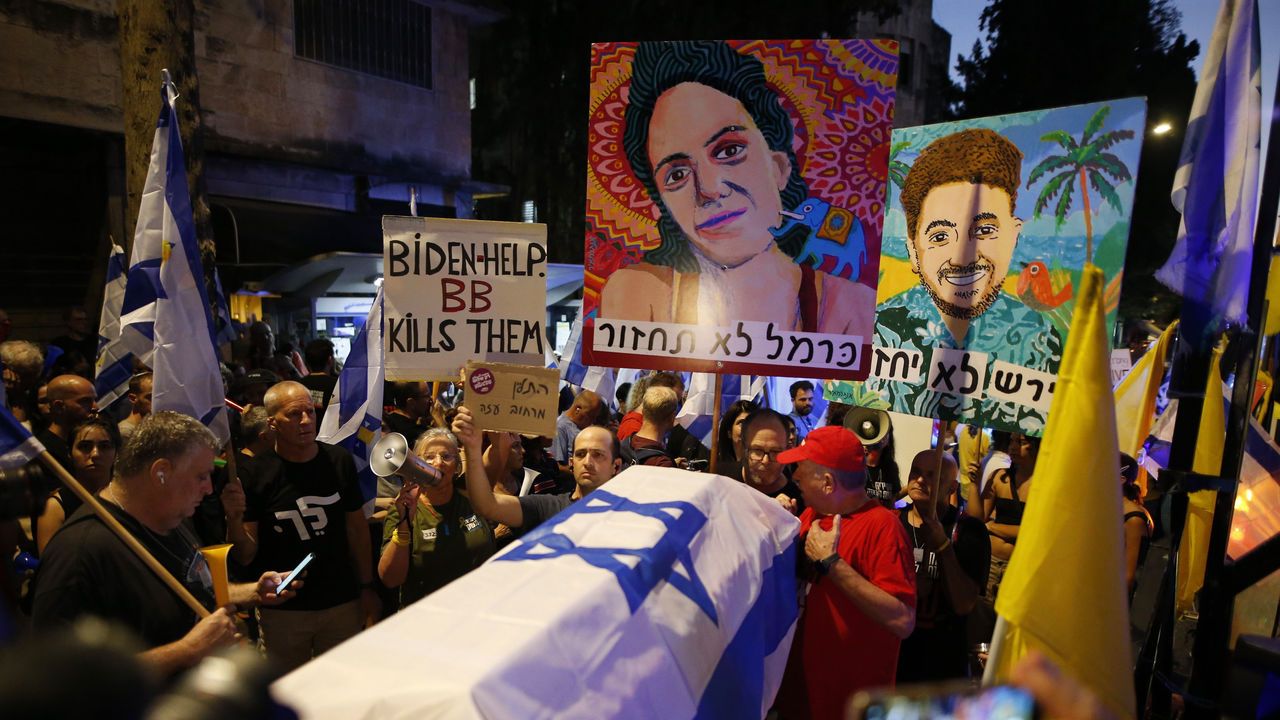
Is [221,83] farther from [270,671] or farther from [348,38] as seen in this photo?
[270,671]

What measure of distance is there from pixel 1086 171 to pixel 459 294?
312 cm

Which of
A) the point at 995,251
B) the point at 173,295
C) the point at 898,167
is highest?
the point at 898,167

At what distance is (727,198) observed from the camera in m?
3.96

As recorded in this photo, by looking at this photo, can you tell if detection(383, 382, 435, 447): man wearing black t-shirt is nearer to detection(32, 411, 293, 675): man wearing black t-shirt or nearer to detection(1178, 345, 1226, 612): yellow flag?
detection(32, 411, 293, 675): man wearing black t-shirt

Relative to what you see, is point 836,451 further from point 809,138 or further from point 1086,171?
point 1086,171

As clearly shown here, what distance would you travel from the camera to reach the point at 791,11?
63.6 feet

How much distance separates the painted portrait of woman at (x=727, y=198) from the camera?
154 inches

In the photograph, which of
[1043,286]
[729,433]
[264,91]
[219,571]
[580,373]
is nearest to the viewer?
[219,571]

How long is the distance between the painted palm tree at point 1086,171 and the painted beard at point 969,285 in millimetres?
356

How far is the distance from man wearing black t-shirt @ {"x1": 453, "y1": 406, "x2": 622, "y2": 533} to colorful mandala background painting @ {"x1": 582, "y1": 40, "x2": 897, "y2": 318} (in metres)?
0.71

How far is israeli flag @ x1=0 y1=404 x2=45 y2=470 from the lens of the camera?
2449 mm

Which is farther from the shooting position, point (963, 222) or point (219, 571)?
point (963, 222)

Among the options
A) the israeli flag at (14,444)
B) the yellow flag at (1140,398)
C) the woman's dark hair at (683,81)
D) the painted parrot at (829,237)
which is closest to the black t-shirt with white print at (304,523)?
the israeli flag at (14,444)

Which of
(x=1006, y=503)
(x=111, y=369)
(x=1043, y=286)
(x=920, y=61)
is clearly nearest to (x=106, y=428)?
(x=111, y=369)
